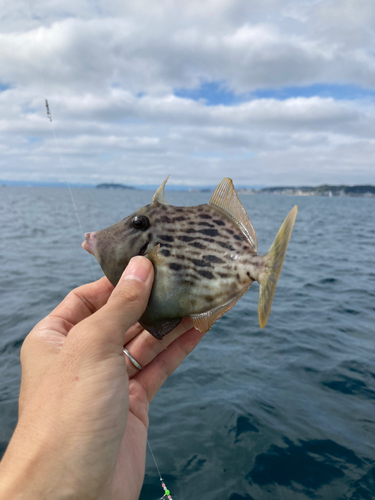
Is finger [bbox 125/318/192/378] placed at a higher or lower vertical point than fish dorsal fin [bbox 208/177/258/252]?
lower

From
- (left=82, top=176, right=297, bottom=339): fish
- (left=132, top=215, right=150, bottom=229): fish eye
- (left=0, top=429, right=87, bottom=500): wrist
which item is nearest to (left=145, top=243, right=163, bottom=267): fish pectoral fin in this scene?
(left=82, top=176, right=297, bottom=339): fish

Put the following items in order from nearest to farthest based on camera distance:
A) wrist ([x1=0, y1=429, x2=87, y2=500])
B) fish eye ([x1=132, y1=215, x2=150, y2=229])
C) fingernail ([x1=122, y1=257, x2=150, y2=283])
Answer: wrist ([x1=0, y1=429, x2=87, y2=500]) < fingernail ([x1=122, y1=257, x2=150, y2=283]) < fish eye ([x1=132, y1=215, x2=150, y2=229])

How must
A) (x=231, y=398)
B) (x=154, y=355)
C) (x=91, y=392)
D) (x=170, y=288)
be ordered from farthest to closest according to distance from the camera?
1. (x=231, y=398)
2. (x=154, y=355)
3. (x=170, y=288)
4. (x=91, y=392)

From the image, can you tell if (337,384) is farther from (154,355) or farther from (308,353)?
(154,355)

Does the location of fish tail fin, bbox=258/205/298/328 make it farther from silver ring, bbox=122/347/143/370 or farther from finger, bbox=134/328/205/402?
silver ring, bbox=122/347/143/370

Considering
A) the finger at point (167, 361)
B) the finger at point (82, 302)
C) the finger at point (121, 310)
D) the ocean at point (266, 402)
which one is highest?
the finger at point (121, 310)

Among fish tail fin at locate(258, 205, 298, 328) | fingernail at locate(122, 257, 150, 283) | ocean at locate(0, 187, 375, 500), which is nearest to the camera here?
fish tail fin at locate(258, 205, 298, 328)

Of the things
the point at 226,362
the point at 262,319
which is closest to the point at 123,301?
the point at 262,319

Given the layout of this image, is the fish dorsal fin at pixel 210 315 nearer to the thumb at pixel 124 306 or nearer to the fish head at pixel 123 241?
the thumb at pixel 124 306

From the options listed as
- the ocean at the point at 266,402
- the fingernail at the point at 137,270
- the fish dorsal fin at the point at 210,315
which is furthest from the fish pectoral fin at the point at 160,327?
the ocean at the point at 266,402
